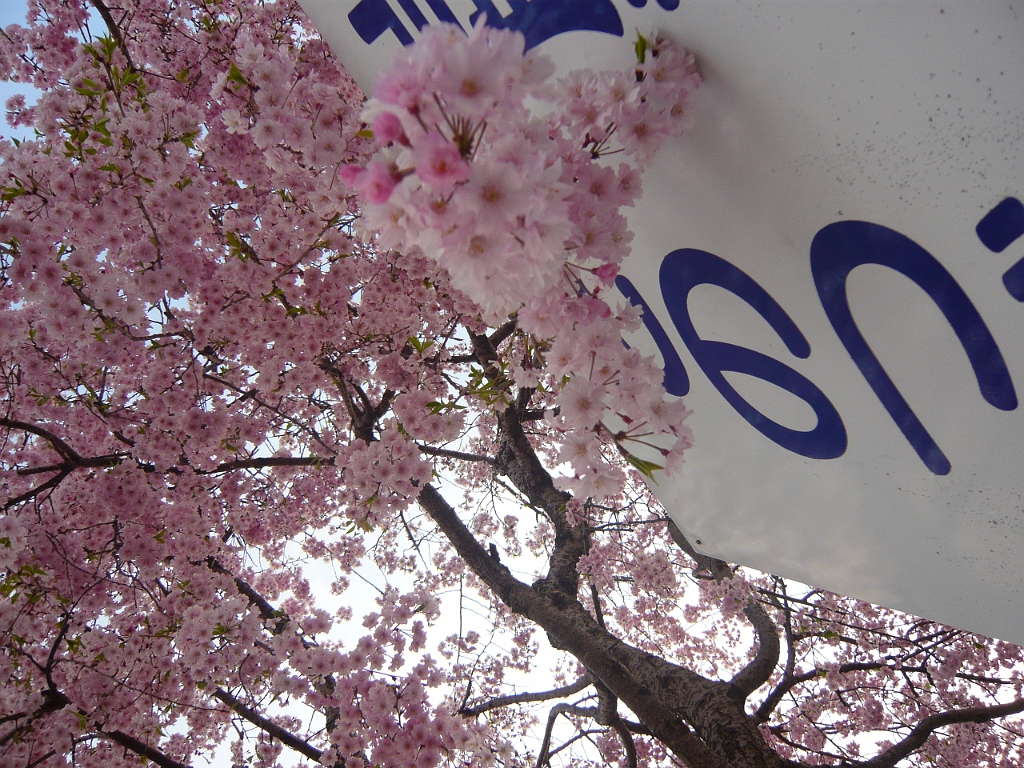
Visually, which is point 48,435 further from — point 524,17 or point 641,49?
point 641,49

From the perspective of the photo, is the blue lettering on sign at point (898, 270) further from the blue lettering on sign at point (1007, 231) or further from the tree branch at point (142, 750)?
the tree branch at point (142, 750)

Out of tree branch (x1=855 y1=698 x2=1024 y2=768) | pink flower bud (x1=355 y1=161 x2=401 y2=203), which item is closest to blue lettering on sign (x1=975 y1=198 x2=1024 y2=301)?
pink flower bud (x1=355 y1=161 x2=401 y2=203)

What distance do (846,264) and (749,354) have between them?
1.60 feet

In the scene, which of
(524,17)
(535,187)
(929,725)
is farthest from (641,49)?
(929,725)

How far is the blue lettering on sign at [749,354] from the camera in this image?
67.2 inches

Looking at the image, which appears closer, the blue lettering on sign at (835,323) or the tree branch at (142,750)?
the blue lettering on sign at (835,323)

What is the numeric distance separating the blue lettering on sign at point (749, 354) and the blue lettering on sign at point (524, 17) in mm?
737

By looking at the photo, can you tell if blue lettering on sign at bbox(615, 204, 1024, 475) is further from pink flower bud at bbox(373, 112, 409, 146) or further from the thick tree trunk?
the thick tree trunk

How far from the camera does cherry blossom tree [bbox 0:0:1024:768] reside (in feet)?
3.76

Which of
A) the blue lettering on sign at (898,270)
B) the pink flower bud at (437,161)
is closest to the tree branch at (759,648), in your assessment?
the blue lettering on sign at (898,270)

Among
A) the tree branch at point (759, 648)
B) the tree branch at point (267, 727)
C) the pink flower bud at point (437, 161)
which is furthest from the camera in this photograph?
the tree branch at point (267, 727)

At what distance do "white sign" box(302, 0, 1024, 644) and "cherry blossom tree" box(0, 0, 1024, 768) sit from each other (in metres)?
0.19

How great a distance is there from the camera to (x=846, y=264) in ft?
4.83

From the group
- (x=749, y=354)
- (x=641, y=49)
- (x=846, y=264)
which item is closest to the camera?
(x=641, y=49)
